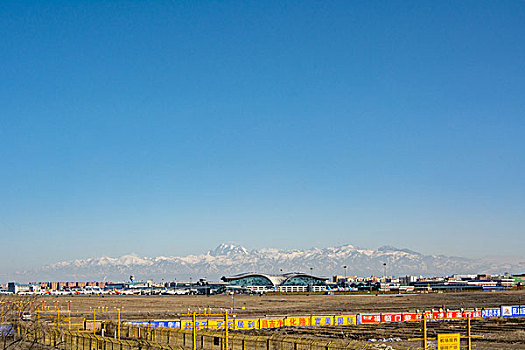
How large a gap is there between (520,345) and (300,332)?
56.6 feet

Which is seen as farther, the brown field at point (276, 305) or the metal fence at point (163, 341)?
the brown field at point (276, 305)

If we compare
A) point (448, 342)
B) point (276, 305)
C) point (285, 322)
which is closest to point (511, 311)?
point (285, 322)

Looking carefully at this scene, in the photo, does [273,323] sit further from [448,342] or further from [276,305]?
[276,305]

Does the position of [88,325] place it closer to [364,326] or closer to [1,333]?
[1,333]

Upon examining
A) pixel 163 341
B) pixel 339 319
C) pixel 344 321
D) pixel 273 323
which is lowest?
pixel 344 321

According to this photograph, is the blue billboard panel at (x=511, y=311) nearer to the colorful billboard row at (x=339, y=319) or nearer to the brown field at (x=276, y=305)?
the colorful billboard row at (x=339, y=319)

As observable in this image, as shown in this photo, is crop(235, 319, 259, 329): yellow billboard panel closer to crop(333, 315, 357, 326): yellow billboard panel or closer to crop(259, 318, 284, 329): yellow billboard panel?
crop(259, 318, 284, 329): yellow billboard panel

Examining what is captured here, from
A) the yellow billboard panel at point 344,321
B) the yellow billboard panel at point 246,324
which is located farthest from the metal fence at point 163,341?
the yellow billboard panel at point 344,321

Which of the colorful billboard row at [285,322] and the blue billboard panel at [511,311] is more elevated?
the colorful billboard row at [285,322]

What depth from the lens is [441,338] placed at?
19000 mm

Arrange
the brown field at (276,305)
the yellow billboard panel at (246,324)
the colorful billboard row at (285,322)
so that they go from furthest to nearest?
1. the brown field at (276,305)
2. the colorful billboard row at (285,322)
3. the yellow billboard panel at (246,324)

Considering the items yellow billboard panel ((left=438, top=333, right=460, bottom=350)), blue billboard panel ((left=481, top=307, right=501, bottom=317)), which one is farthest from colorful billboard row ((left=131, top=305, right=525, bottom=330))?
yellow billboard panel ((left=438, top=333, right=460, bottom=350))

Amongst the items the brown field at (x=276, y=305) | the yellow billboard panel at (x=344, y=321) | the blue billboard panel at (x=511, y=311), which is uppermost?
the yellow billboard panel at (x=344, y=321)

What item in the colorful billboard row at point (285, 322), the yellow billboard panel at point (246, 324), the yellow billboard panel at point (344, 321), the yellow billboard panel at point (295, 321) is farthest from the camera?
the yellow billboard panel at point (344, 321)
